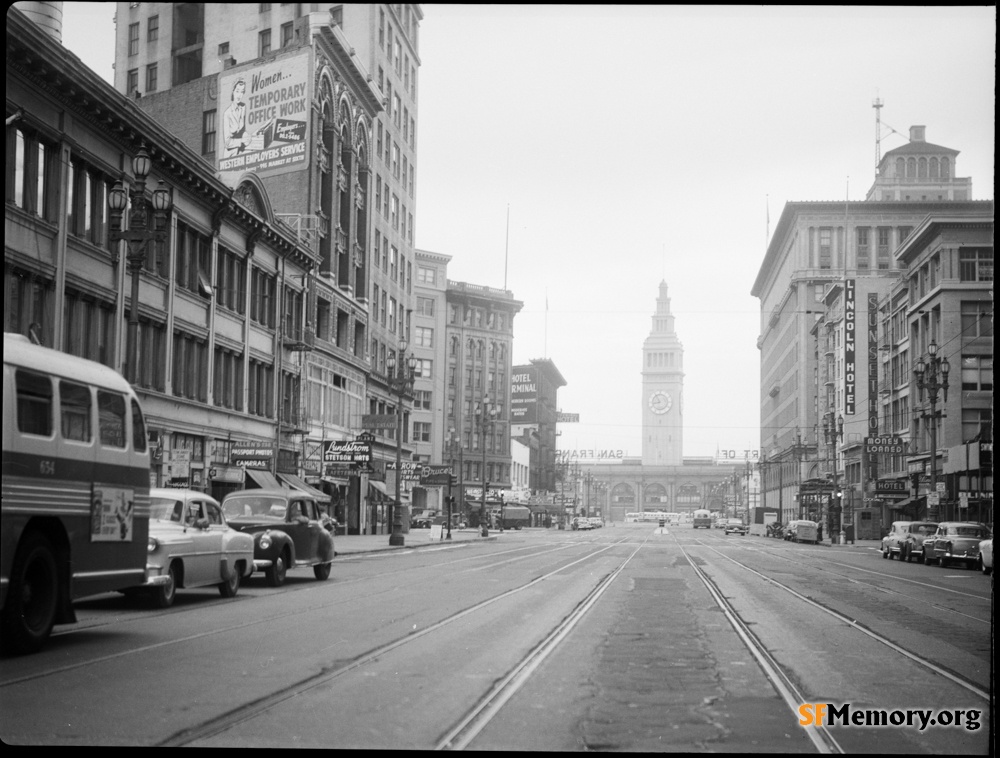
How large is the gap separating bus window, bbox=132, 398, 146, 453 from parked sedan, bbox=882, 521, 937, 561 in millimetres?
37390

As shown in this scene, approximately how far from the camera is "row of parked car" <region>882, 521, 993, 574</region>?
39.8 m

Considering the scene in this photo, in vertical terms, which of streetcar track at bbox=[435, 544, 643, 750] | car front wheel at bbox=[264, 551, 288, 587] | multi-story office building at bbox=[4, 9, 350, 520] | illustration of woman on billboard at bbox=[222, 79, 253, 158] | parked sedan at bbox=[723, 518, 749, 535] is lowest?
parked sedan at bbox=[723, 518, 749, 535]

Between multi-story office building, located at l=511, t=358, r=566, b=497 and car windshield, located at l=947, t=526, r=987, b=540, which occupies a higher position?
multi-story office building, located at l=511, t=358, r=566, b=497

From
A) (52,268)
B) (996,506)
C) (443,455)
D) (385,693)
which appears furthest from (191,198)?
(443,455)

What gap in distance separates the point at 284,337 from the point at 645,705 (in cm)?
4371

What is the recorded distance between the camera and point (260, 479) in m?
43.7

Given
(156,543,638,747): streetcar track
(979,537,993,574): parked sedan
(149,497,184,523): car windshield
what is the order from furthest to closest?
(979,537,993,574): parked sedan → (149,497,184,523): car windshield → (156,543,638,747): streetcar track

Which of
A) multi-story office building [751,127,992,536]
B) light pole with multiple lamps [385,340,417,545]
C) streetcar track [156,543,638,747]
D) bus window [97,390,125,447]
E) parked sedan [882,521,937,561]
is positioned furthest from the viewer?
multi-story office building [751,127,992,536]

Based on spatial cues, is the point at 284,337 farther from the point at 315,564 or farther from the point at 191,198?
the point at 315,564

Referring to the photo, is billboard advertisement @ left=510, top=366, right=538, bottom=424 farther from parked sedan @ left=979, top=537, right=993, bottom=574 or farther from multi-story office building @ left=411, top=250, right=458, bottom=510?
parked sedan @ left=979, top=537, right=993, bottom=574

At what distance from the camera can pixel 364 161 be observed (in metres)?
68.4

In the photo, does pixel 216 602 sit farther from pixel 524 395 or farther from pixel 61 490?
pixel 524 395

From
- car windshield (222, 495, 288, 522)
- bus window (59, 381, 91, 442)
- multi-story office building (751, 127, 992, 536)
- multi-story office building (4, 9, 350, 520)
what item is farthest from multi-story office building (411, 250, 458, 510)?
bus window (59, 381, 91, 442)
